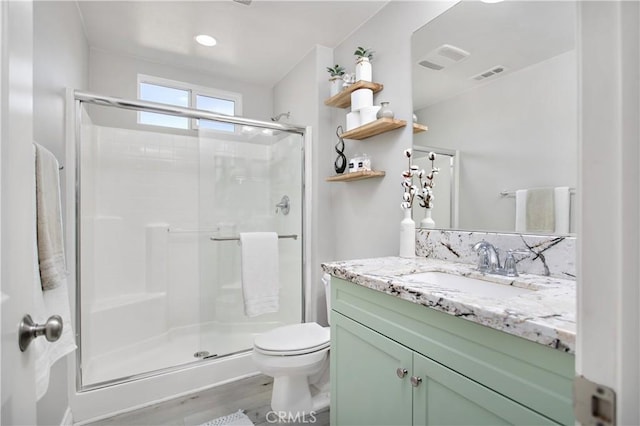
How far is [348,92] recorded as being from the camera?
1.98 meters

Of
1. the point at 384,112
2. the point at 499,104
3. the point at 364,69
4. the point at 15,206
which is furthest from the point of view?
the point at 364,69

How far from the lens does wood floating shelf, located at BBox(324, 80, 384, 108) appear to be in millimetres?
1880

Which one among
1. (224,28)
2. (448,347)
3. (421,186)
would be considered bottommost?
(448,347)

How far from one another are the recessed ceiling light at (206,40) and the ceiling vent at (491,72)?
1.93 metres

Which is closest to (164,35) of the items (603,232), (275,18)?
(275,18)

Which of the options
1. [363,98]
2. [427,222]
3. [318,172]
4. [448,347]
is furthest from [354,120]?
[448,347]

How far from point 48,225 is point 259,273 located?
1324 millimetres

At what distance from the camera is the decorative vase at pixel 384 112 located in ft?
5.75

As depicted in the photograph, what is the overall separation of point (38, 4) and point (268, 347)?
181 centimetres

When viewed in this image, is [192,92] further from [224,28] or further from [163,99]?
[224,28]

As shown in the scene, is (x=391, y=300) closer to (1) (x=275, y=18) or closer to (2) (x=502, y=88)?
(2) (x=502, y=88)

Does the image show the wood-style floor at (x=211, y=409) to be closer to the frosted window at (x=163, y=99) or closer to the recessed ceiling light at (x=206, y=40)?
the frosted window at (x=163, y=99)

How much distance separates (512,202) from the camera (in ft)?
4.26

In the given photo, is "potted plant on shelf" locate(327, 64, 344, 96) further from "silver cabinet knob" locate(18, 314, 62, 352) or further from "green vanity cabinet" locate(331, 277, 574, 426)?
"silver cabinet knob" locate(18, 314, 62, 352)
